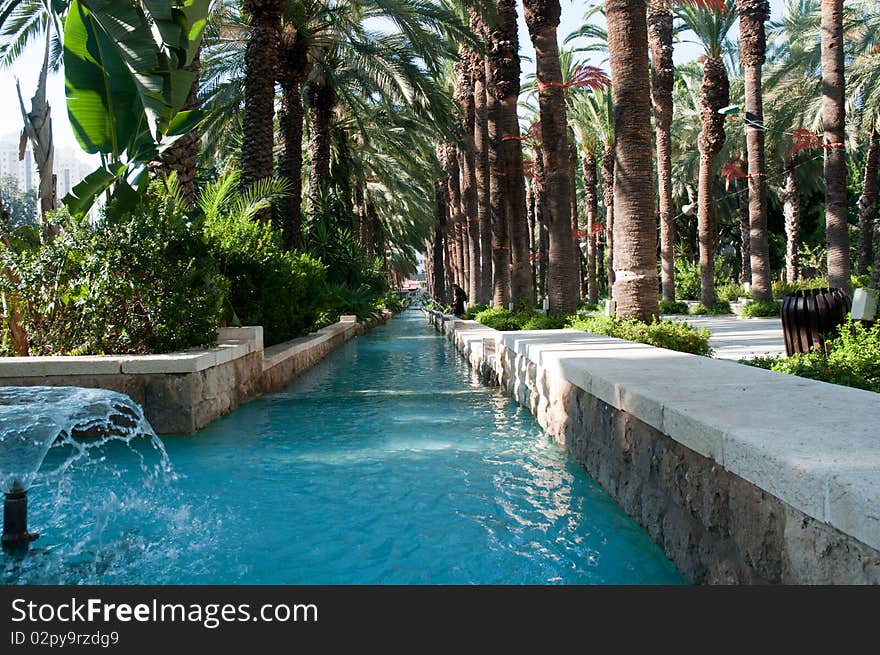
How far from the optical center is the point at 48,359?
790 centimetres

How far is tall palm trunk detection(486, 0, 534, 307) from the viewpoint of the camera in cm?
1864

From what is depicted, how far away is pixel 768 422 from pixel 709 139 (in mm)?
24457

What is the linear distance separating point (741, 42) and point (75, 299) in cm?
2181

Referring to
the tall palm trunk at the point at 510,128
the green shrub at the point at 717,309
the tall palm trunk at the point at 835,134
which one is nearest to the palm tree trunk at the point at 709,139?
the green shrub at the point at 717,309

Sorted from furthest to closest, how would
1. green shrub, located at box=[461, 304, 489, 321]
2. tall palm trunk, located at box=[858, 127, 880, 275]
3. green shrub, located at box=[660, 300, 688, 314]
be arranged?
tall palm trunk, located at box=[858, 127, 880, 275] < green shrub, located at box=[660, 300, 688, 314] < green shrub, located at box=[461, 304, 489, 321]

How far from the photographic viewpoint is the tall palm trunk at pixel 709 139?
25547 mm

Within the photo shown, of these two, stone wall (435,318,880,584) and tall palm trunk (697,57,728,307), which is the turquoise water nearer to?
stone wall (435,318,880,584)

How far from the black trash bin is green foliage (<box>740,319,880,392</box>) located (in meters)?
0.83

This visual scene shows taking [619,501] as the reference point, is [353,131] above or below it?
above

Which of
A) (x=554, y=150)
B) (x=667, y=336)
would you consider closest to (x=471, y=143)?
(x=554, y=150)

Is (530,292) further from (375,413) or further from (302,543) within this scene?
(302,543)

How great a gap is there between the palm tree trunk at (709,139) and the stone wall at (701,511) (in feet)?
69.8

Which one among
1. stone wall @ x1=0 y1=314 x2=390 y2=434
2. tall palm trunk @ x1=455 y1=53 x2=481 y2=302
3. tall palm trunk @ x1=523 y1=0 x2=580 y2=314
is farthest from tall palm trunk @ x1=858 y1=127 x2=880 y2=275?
stone wall @ x1=0 y1=314 x2=390 y2=434
